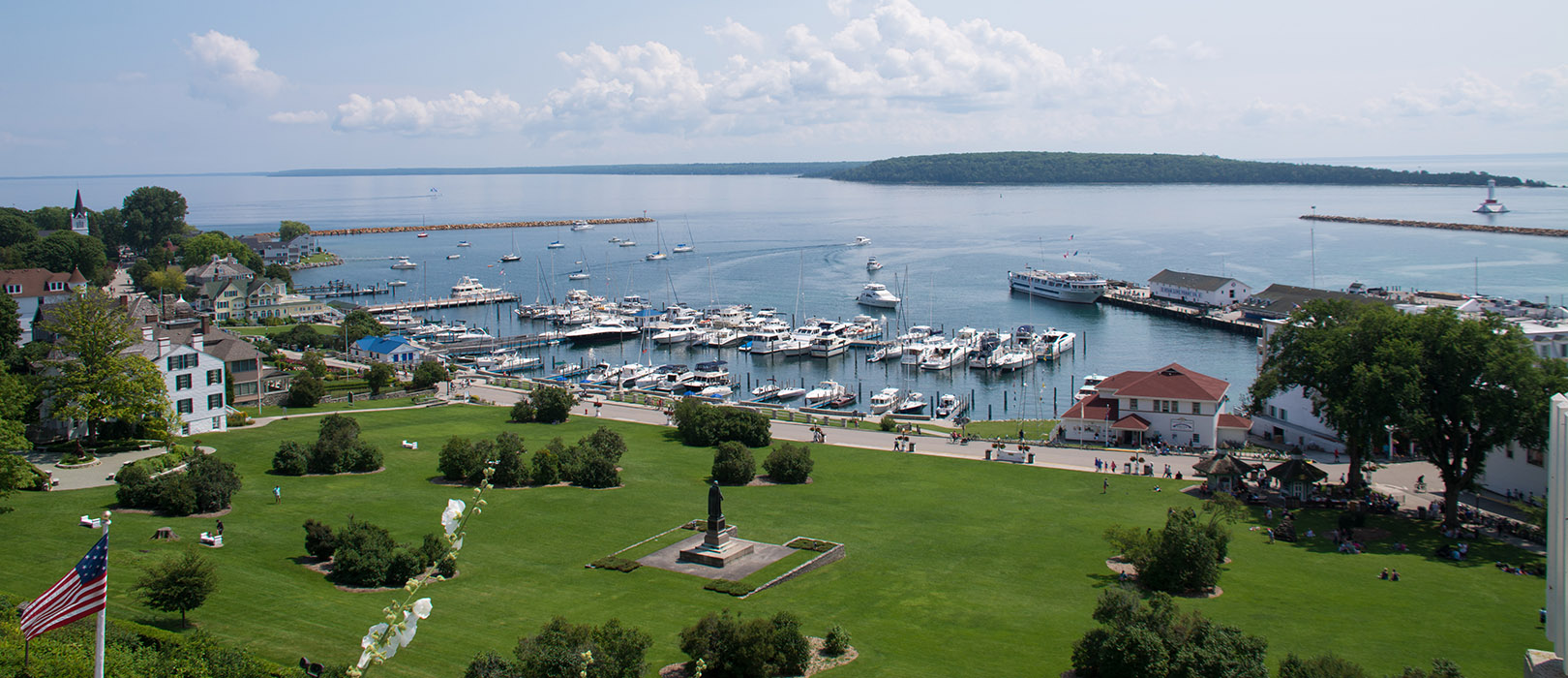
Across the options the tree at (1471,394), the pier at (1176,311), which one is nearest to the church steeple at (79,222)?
the pier at (1176,311)

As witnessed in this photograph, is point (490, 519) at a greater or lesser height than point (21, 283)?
lesser

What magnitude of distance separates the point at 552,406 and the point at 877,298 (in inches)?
2709

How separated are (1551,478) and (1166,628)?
50.1ft

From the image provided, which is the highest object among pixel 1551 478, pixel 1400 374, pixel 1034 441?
pixel 1551 478

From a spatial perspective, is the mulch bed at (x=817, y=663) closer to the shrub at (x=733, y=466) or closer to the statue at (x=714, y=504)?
the statue at (x=714, y=504)

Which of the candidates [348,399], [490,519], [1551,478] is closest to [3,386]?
[490,519]

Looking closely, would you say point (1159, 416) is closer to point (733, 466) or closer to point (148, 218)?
point (733, 466)

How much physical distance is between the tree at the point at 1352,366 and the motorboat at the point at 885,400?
3034cm

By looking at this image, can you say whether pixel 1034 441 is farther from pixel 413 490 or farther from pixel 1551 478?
pixel 1551 478

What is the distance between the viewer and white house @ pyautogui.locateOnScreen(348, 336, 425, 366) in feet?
270

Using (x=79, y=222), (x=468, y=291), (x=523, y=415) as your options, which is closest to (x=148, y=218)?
(x=79, y=222)

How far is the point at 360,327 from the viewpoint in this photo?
90.2m

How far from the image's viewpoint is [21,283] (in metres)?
72.1

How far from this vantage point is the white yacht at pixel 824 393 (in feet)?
249
